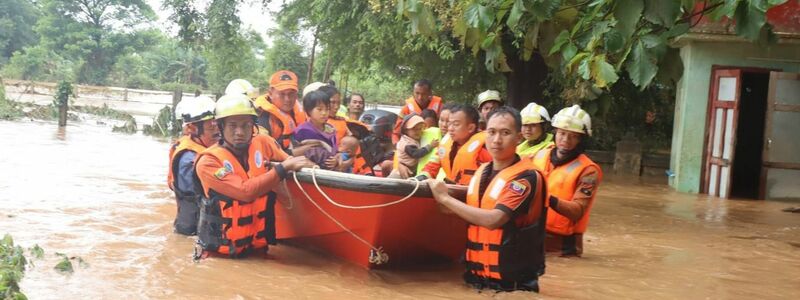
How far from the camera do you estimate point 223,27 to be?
15703mm

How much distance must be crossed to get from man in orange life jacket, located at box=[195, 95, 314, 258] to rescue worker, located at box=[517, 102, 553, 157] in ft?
6.41

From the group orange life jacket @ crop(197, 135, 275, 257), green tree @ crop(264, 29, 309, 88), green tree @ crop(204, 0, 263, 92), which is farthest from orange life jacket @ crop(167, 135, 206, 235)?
green tree @ crop(264, 29, 309, 88)

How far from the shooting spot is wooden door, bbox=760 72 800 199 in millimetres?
11852

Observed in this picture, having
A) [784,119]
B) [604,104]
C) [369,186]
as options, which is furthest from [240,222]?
[784,119]

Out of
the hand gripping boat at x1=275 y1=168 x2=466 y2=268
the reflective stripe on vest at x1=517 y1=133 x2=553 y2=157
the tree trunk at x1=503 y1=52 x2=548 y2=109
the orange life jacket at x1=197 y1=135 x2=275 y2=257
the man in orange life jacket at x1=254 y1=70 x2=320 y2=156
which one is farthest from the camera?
the tree trunk at x1=503 y1=52 x2=548 y2=109

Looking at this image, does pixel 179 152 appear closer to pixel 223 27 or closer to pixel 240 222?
pixel 240 222

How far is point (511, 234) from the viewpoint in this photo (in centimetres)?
465

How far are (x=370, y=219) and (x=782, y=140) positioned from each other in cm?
879

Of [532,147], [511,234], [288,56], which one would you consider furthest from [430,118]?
[288,56]

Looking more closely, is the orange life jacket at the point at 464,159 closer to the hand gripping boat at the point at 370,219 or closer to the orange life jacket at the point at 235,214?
the hand gripping boat at the point at 370,219

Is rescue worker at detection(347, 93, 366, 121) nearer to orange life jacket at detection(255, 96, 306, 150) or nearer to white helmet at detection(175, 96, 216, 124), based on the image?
orange life jacket at detection(255, 96, 306, 150)

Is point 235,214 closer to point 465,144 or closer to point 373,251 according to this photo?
point 373,251

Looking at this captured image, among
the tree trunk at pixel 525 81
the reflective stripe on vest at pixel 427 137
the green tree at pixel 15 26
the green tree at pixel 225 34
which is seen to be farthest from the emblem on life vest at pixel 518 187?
the green tree at pixel 15 26

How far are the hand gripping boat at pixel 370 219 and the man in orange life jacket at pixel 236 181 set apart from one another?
0.91 feet
